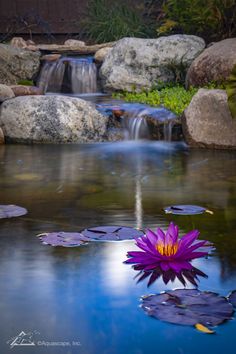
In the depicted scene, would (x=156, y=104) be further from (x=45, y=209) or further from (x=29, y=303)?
(x=29, y=303)

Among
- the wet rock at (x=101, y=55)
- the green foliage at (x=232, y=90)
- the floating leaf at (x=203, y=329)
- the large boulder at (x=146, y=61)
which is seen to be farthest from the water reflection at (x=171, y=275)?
the wet rock at (x=101, y=55)

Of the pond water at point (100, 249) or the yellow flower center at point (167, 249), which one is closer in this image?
the pond water at point (100, 249)

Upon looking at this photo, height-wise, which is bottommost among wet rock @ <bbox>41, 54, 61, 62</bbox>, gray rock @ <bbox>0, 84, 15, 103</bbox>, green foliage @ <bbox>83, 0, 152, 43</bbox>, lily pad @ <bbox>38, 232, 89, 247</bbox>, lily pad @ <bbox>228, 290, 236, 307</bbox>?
lily pad @ <bbox>38, 232, 89, 247</bbox>

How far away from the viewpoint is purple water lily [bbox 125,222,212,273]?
3.17 m

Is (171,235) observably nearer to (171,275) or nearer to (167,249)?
(167,249)

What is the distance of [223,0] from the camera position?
12.0 m

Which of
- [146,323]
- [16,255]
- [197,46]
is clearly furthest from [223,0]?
[146,323]

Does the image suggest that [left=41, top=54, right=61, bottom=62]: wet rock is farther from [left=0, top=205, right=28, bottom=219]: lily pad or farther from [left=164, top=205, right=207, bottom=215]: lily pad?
[left=164, top=205, right=207, bottom=215]: lily pad

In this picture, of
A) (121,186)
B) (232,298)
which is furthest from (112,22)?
(232,298)

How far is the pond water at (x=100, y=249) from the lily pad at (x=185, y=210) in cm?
9

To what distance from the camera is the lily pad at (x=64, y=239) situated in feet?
12.5

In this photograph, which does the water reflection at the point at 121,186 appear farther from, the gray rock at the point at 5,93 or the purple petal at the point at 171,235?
the gray rock at the point at 5,93

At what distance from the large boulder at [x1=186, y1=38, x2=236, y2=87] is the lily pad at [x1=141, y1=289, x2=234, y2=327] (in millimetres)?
6811

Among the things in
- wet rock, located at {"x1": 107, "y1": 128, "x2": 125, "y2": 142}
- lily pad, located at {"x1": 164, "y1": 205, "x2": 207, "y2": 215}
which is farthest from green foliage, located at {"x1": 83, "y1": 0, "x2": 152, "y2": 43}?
lily pad, located at {"x1": 164, "y1": 205, "x2": 207, "y2": 215}
